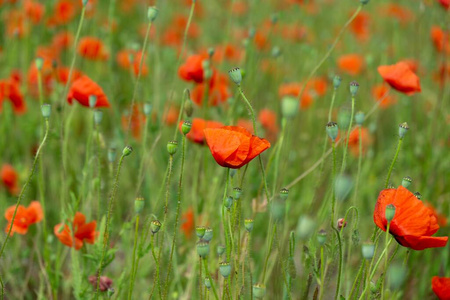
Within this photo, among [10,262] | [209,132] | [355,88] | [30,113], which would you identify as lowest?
[10,262]

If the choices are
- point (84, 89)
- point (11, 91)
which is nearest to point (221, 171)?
point (84, 89)

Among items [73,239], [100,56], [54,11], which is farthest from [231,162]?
[54,11]

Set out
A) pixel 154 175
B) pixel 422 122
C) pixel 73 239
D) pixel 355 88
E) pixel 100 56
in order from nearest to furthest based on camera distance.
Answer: pixel 355 88 → pixel 73 239 → pixel 154 175 → pixel 100 56 → pixel 422 122

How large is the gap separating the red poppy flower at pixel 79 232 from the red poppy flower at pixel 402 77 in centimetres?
97

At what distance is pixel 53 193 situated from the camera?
2318 millimetres

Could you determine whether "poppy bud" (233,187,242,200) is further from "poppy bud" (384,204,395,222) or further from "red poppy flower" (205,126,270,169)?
"poppy bud" (384,204,395,222)

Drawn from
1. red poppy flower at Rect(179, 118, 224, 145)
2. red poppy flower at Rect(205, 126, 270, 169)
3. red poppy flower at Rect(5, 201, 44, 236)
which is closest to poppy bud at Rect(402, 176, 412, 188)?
red poppy flower at Rect(205, 126, 270, 169)

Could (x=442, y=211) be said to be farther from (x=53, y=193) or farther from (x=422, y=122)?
(x=53, y=193)

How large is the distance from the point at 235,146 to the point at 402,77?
770 mm

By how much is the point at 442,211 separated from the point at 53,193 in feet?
5.08

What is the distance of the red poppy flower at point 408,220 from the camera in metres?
1.14

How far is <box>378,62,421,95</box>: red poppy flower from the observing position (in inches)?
66.9

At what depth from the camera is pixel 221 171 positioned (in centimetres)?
208

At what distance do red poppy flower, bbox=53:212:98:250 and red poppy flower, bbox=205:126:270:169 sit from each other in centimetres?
55
